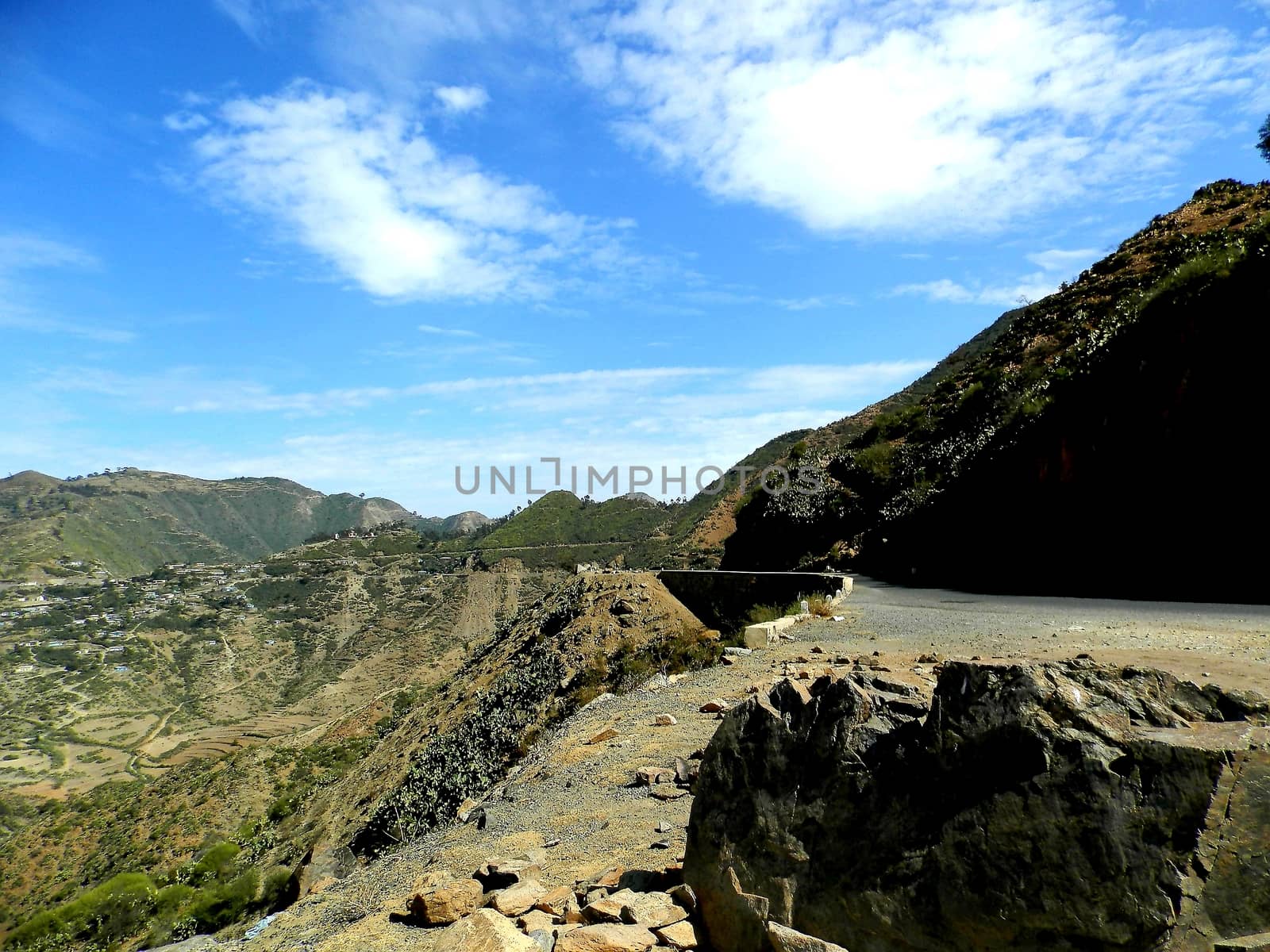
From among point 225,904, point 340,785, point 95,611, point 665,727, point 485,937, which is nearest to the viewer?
point 485,937

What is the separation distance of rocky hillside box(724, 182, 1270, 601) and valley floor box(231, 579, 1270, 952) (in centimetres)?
366

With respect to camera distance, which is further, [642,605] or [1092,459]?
[642,605]

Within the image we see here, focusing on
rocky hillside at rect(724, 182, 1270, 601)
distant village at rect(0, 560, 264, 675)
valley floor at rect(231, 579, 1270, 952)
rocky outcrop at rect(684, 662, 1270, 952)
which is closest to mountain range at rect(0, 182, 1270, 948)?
rocky hillside at rect(724, 182, 1270, 601)

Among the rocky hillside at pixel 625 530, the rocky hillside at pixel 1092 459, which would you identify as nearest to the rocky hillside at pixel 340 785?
the rocky hillside at pixel 1092 459

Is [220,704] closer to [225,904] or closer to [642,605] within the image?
[225,904]

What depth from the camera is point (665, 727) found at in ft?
28.8

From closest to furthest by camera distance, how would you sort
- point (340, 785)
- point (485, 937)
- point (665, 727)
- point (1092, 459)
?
point (485, 937)
point (665, 727)
point (1092, 459)
point (340, 785)

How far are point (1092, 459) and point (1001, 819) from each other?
1990 cm

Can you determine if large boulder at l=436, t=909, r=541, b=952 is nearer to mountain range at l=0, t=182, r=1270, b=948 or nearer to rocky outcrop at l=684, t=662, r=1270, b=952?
rocky outcrop at l=684, t=662, r=1270, b=952

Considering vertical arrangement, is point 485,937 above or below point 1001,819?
below

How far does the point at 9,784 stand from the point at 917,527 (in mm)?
67057

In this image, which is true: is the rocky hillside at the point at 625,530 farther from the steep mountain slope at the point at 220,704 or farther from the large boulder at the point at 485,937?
the large boulder at the point at 485,937

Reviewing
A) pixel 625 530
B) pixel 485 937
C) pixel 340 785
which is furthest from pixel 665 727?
pixel 625 530

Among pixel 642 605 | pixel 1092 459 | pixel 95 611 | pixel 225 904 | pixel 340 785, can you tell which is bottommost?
pixel 225 904
